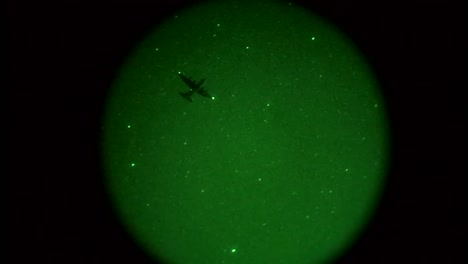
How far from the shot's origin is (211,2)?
1955mm

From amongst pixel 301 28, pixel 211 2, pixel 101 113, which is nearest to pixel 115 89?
pixel 101 113

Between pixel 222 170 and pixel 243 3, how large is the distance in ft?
2.37

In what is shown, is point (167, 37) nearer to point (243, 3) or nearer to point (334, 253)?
point (243, 3)

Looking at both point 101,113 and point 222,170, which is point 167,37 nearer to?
point 101,113

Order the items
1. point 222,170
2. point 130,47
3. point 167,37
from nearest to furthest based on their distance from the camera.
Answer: point 130,47 < point 167,37 < point 222,170

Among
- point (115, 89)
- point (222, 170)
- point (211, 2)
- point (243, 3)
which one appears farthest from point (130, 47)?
point (222, 170)

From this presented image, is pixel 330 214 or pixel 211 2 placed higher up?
pixel 211 2

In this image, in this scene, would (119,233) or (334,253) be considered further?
(334,253)

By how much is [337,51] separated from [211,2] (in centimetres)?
56

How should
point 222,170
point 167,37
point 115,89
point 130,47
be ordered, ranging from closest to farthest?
point 130,47 → point 115,89 → point 167,37 → point 222,170

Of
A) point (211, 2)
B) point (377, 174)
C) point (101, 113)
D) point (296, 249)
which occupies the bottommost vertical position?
Answer: point (296, 249)

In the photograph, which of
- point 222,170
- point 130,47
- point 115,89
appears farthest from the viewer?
point 222,170

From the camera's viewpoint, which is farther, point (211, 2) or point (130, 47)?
point (211, 2)

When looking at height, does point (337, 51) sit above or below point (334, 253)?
above
